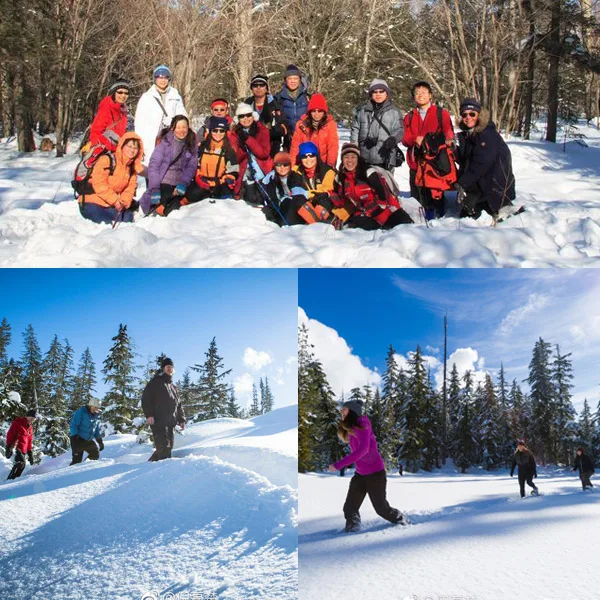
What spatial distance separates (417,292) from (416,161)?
3.30 m

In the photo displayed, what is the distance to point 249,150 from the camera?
7359 millimetres

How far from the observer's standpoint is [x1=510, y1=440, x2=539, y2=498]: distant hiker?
3934 mm

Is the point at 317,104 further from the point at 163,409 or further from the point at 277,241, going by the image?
the point at 163,409

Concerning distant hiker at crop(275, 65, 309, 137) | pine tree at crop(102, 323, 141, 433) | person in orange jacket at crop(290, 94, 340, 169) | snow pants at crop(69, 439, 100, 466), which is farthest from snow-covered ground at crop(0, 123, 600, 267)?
distant hiker at crop(275, 65, 309, 137)

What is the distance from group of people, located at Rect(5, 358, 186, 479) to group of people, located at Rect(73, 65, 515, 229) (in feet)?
8.80

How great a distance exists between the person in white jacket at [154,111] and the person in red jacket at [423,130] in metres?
2.99

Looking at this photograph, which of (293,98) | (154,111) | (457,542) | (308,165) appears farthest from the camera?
(154,111)

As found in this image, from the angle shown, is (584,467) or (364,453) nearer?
(364,453)

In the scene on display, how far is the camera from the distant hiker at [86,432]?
4.52m

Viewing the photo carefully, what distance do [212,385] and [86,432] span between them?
1.11 m

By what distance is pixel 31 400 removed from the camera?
454 cm

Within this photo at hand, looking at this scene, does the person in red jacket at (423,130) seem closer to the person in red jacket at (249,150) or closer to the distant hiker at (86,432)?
the person in red jacket at (249,150)


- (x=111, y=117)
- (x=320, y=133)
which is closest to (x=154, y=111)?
(x=111, y=117)

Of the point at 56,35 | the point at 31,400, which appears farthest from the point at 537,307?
the point at 56,35
